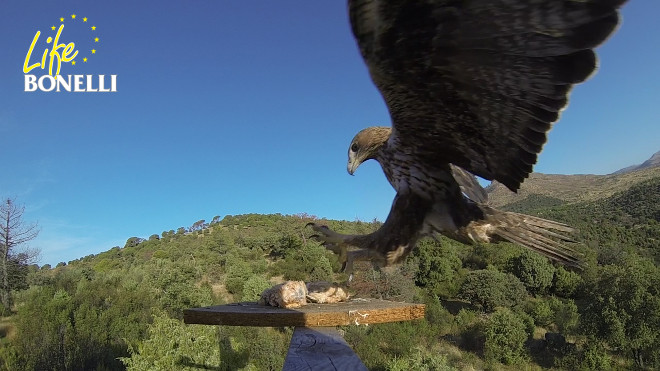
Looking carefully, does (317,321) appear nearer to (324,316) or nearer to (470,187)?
(324,316)

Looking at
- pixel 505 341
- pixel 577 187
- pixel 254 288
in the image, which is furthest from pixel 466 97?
pixel 577 187

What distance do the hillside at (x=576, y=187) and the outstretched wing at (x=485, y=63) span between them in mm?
69077

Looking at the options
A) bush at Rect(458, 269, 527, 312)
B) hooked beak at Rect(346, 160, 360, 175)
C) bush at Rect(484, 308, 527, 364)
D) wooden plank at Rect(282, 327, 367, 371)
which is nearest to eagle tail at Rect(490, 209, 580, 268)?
hooked beak at Rect(346, 160, 360, 175)

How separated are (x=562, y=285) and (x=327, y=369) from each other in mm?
40669

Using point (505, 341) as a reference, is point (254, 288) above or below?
above

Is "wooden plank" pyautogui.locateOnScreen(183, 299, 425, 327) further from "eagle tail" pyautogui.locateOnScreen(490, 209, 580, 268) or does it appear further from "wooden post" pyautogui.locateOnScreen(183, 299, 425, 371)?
"eagle tail" pyautogui.locateOnScreen(490, 209, 580, 268)

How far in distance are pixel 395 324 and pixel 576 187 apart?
8058cm

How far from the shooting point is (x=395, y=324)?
2475 cm

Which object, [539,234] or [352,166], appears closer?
[539,234]

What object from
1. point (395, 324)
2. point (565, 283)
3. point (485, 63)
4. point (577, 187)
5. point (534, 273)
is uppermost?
point (577, 187)

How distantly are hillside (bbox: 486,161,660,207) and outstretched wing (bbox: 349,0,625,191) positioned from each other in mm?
69077

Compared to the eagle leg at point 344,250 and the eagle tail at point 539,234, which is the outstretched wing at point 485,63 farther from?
the eagle leg at point 344,250

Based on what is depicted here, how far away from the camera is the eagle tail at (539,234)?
2.92m

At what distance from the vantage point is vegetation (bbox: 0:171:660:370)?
57.9ft
